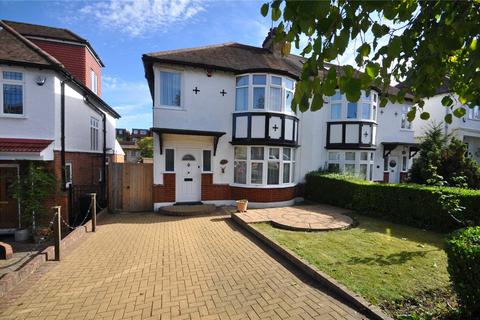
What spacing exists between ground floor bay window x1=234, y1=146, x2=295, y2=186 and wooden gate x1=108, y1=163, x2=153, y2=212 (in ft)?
13.0

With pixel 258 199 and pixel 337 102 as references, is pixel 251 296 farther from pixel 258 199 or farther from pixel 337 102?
pixel 337 102

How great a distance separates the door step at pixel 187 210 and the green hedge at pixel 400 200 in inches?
221

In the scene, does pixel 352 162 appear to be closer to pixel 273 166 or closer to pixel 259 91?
pixel 273 166

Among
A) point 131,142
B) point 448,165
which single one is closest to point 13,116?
point 448,165

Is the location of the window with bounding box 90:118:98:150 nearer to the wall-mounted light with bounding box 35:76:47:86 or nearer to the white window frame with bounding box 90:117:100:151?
the white window frame with bounding box 90:117:100:151

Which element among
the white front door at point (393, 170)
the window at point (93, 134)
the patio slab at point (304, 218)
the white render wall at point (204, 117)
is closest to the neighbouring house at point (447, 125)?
the white front door at point (393, 170)

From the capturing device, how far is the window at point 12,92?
8.49 meters

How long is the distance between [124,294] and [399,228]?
8.06 m

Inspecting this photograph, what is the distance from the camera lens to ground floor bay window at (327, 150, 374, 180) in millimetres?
13625

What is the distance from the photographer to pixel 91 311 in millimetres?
3781

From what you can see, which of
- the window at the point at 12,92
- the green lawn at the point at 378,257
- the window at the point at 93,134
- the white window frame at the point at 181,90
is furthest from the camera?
the window at the point at 93,134

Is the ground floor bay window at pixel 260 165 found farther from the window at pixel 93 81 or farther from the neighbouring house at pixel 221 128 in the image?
the window at pixel 93 81

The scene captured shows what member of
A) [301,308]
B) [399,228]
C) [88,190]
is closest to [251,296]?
[301,308]

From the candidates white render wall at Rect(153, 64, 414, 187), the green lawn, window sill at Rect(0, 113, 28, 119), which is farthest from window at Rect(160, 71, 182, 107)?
the green lawn
